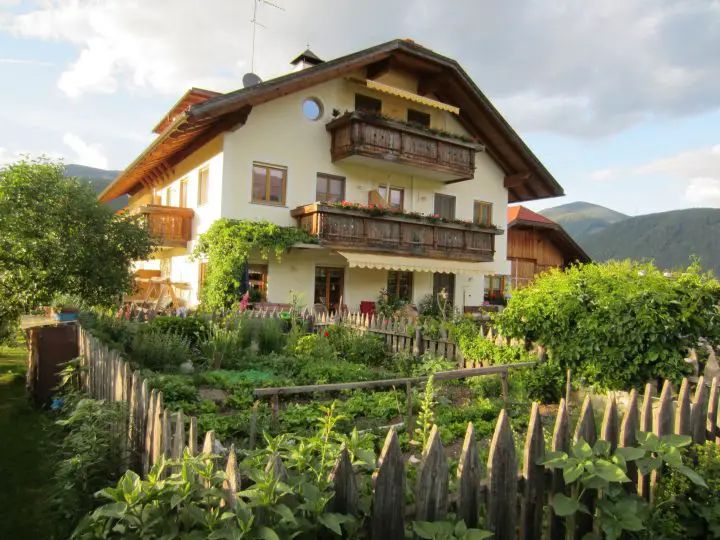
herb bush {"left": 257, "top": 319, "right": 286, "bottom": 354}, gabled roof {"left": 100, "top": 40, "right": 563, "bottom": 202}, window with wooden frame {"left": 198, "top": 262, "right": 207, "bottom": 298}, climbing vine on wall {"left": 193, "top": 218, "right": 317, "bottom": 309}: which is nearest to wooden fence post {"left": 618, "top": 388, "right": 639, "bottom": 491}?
herb bush {"left": 257, "top": 319, "right": 286, "bottom": 354}

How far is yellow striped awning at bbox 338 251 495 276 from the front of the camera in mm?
17391

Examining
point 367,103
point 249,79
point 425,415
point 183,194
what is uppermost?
point 249,79

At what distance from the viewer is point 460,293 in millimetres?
23109

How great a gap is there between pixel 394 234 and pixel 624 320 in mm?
12308

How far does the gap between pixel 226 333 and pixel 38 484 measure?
520 cm

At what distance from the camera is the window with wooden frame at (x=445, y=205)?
73.6ft

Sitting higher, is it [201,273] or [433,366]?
[201,273]

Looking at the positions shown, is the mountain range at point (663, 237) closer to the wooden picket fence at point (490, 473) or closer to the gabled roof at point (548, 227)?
the gabled roof at point (548, 227)

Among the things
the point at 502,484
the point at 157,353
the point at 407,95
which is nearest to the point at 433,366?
the point at 157,353

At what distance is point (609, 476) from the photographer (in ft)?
7.28

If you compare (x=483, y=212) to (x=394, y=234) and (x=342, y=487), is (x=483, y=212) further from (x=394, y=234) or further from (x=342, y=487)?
(x=342, y=487)

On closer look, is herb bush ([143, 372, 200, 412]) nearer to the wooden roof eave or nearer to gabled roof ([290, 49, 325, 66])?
gabled roof ([290, 49, 325, 66])

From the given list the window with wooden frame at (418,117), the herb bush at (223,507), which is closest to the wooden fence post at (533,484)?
the herb bush at (223,507)

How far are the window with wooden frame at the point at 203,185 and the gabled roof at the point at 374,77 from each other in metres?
1.10
